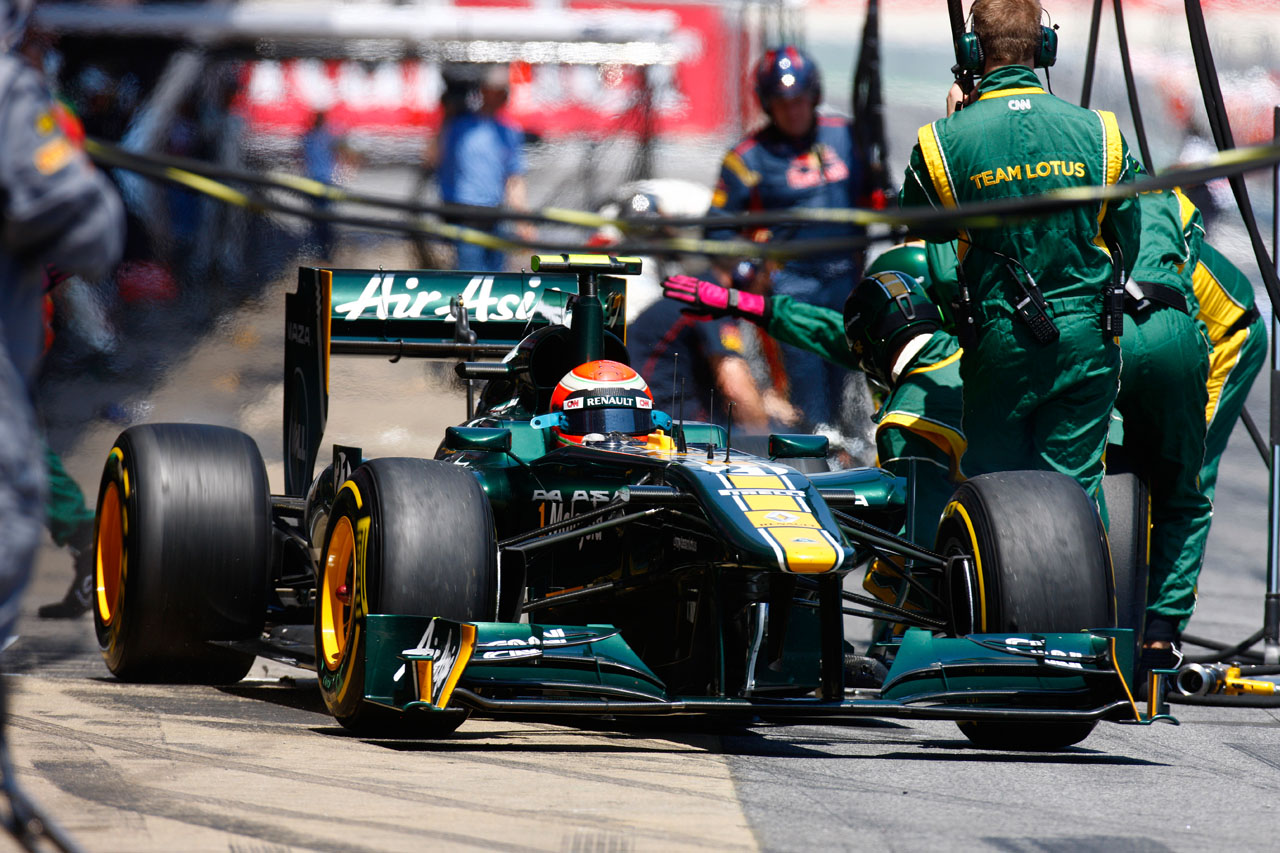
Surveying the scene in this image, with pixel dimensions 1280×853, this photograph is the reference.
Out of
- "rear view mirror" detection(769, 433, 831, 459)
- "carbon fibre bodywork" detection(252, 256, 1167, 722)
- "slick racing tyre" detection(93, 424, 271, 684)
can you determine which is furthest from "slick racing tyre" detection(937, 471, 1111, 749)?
"slick racing tyre" detection(93, 424, 271, 684)

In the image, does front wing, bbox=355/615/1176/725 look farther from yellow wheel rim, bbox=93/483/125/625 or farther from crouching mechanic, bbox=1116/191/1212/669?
yellow wheel rim, bbox=93/483/125/625

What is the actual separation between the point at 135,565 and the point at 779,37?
742 cm

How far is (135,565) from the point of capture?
6414 millimetres

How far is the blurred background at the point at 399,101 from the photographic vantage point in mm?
12172

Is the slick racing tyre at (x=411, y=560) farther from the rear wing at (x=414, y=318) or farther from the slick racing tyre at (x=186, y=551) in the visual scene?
the rear wing at (x=414, y=318)

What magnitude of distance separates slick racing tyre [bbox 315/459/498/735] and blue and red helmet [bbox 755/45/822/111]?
539 cm

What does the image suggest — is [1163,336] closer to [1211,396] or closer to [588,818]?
[1211,396]

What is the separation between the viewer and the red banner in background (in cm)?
1273

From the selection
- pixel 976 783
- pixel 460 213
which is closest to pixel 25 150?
pixel 460 213

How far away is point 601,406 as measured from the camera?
6305 millimetres

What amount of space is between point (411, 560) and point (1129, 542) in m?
2.60

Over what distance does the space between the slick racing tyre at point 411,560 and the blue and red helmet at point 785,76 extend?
17.7 feet

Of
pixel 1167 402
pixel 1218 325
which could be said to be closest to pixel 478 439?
pixel 1167 402

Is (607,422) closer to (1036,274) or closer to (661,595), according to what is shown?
(661,595)
